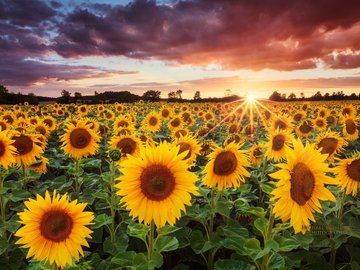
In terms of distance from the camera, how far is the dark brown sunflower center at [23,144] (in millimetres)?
6145

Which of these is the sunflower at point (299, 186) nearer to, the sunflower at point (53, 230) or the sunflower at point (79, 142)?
the sunflower at point (53, 230)

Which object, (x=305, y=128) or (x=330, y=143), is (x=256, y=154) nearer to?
(x=330, y=143)

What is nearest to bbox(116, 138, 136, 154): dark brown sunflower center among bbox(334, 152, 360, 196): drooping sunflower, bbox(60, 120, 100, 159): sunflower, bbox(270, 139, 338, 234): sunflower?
bbox(60, 120, 100, 159): sunflower

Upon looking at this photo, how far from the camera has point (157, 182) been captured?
331 centimetres

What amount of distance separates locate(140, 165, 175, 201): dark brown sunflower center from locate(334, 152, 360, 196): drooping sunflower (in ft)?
7.67

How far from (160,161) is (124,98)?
39.3 meters

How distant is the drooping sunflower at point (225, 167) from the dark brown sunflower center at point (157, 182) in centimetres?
114

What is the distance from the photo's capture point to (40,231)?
10.7ft

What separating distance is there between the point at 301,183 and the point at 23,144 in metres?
4.86

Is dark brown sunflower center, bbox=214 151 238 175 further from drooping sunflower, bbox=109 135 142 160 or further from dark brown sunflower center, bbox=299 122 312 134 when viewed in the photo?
dark brown sunflower center, bbox=299 122 312 134

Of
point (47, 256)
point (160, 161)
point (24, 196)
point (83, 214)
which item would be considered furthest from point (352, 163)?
point (24, 196)

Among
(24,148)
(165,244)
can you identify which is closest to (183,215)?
(165,244)

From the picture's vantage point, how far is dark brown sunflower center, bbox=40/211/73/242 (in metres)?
3.25

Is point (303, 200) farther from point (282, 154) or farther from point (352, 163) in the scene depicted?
→ point (282, 154)
